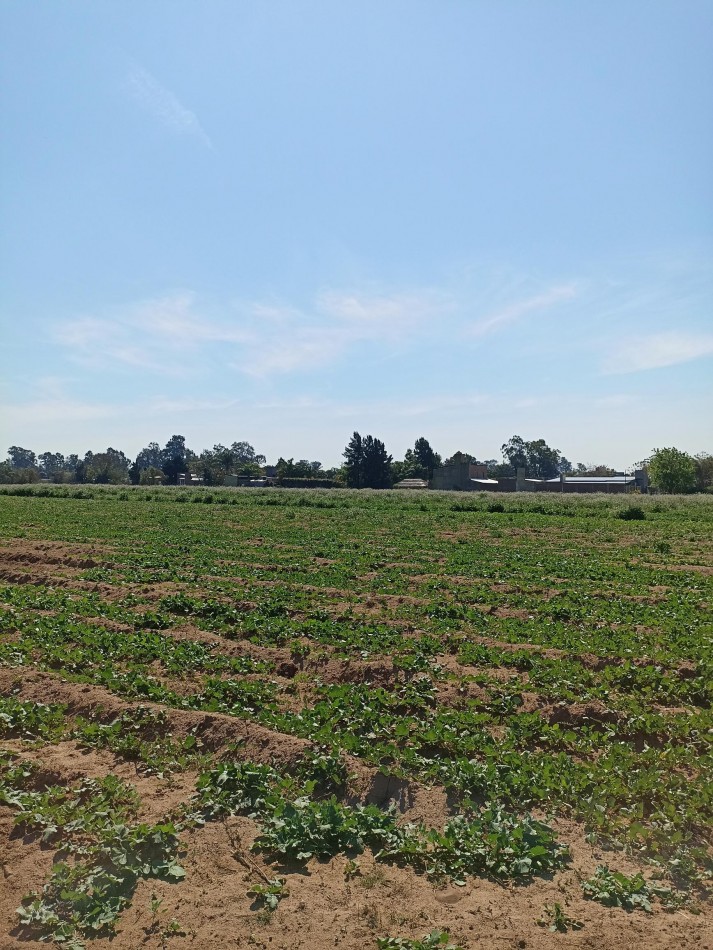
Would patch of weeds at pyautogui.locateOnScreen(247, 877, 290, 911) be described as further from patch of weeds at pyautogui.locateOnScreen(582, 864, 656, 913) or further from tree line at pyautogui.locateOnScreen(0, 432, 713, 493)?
tree line at pyautogui.locateOnScreen(0, 432, 713, 493)

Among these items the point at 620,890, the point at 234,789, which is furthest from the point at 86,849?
the point at 620,890

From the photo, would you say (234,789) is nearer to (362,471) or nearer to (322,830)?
(322,830)

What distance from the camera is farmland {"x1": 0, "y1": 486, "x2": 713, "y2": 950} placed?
4.25 m

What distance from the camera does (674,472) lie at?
98.1m

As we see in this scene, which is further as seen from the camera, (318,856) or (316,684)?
(316,684)

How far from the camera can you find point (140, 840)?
16.1ft

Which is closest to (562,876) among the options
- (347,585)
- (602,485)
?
(347,585)

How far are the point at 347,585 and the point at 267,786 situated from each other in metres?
9.32

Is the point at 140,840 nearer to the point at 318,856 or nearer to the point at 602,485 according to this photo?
the point at 318,856

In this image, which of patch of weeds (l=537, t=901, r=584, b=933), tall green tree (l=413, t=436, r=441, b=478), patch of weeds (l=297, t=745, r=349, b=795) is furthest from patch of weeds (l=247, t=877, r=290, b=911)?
tall green tree (l=413, t=436, r=441, b=478)

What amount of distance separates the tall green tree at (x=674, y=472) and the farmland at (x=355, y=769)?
95024 mm

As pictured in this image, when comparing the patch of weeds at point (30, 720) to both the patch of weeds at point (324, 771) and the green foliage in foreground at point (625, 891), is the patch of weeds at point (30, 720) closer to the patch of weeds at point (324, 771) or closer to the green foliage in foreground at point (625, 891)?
the patch of weeds at point (324, 771)

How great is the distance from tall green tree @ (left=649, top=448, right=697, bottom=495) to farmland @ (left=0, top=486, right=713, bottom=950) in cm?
9502

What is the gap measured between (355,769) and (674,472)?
10535cm
